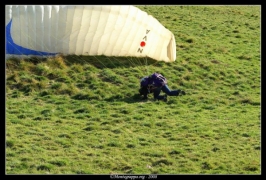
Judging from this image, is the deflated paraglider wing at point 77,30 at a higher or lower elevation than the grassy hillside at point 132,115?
higher

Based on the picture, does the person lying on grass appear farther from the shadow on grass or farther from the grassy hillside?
the shadow on grass

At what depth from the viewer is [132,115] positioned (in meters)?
13.1

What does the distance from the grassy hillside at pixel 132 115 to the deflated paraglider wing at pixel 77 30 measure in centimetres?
56

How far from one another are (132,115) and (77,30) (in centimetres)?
435

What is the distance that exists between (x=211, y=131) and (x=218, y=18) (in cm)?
1637

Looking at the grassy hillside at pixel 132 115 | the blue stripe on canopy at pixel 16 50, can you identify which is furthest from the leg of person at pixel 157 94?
the blue stripe on canopy at pixel 16 50

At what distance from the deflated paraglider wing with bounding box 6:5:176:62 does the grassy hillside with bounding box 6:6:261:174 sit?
1.84ft

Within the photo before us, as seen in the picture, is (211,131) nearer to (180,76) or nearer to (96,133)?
(96,133)

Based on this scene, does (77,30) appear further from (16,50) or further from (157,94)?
(157,94)

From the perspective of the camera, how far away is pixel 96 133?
38.3 ft

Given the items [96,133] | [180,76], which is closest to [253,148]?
[96,133]

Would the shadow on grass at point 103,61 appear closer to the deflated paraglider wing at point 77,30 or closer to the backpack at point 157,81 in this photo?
the deflated paraglider wing at point 77,30

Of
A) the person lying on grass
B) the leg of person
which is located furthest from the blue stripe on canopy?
the leg of person

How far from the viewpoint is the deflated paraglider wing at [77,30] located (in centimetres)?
1527
